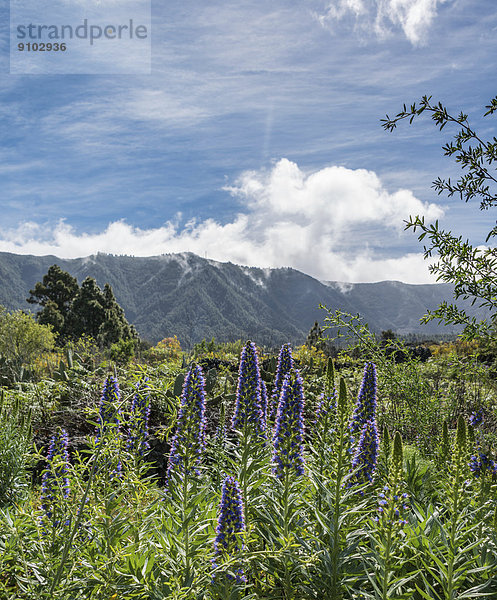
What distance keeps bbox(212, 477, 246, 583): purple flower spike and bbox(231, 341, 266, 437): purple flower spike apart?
1032 millimetres

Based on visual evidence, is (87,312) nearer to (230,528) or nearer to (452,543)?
(230,528)

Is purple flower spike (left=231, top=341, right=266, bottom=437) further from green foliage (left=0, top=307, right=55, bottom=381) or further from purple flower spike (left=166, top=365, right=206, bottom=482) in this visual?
green foliage (left=0, top=307, right=55, bottom=381)

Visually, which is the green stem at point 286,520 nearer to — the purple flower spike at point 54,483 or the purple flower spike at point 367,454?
the purple flower spike at point 367,454

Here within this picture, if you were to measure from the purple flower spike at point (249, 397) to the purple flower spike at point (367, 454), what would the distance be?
0.74 metres

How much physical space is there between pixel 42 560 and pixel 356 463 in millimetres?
2062

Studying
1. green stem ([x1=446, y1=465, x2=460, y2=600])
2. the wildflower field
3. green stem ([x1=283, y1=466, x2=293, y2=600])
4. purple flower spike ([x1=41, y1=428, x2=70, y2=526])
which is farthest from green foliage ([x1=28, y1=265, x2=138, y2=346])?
green stem ([x1=446, y1=465, x2=460, y2=600])

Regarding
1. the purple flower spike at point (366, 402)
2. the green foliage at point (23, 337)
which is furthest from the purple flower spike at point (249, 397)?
the green foliage at point (23, 337)

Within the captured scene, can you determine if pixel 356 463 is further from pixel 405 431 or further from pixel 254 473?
pixel 405 431

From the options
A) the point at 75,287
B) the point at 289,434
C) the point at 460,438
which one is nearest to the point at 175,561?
the point at 289,434

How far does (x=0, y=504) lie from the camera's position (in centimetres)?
464

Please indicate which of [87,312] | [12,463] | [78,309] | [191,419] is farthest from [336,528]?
[78,309]

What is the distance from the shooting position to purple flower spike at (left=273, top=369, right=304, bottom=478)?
2793 mm

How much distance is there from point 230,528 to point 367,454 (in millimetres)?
1228

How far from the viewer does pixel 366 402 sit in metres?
3.26
